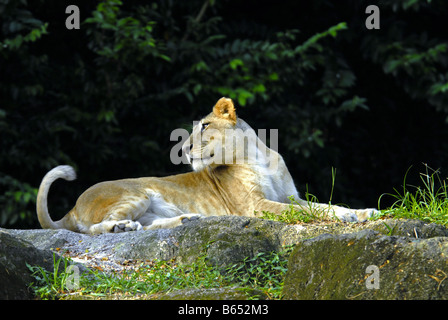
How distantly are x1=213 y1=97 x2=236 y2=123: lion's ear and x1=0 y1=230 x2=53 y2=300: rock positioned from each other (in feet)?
9.18

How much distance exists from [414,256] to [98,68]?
8074mm

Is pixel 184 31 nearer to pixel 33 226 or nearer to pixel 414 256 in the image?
pixel 33 226

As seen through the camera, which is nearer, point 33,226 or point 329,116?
point 33,226

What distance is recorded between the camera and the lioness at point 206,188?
6277 millimetres

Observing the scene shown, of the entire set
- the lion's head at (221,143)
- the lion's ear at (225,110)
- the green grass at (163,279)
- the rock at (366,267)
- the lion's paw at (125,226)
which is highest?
the lion's ear at (225,110)

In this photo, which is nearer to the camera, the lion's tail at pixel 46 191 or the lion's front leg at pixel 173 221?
the lion's front leg at pixel 173 221

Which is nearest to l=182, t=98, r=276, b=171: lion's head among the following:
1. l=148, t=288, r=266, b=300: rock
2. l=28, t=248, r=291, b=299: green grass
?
l=28, t=248, r=291, b=299: green grass

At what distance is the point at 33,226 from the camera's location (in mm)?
9930

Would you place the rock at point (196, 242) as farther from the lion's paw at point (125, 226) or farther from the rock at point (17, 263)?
the rock at point (17, 263)

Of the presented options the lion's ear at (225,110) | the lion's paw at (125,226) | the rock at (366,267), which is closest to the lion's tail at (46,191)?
the lion's paw at (125,226)

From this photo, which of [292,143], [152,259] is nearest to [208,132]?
[152,259]

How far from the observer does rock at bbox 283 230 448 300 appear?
3.44 meters

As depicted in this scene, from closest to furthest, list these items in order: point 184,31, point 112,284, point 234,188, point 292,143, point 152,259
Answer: point 112,284, point 152,259, point 234,188, point 292,143, point 184,31

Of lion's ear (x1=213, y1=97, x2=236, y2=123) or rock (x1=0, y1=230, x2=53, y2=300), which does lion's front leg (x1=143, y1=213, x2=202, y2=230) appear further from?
rock (x1=0, y1=230, x2=53, y2=300)
